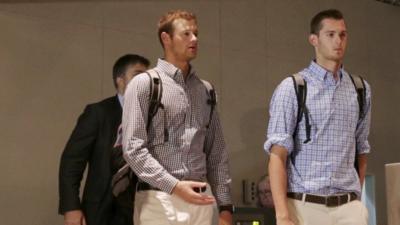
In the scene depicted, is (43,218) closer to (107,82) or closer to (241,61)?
(107,82)

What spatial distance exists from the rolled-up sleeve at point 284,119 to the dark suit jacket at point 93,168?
3.84 feet

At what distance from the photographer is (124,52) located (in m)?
5.91

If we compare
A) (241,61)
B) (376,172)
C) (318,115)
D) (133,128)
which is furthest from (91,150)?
(376,172)

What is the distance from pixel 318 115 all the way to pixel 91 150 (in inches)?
59.6

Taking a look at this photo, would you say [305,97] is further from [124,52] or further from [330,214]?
[124,52]

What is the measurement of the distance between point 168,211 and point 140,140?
335mm

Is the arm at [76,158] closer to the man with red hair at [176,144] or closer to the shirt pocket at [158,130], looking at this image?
the man with red hair at [176,144]

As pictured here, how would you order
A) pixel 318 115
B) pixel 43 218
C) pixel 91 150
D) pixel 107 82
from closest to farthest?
pixel 318 115, pixel 91 150, pixel 43 218, pixel 107 82

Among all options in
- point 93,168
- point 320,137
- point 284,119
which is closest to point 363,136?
point 320,137

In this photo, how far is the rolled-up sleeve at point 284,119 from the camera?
333 centimetres

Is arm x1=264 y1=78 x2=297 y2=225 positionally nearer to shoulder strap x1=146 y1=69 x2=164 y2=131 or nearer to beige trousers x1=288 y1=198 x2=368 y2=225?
beige trousers x1=288 y1=198 x2=368 y2=225

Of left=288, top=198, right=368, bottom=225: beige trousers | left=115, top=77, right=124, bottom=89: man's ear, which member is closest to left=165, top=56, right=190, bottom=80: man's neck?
left=288, top=198, right=368, bottom=225: beige trousers

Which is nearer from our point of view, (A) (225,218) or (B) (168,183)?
(B) (168,183)

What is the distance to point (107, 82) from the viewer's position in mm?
5785
